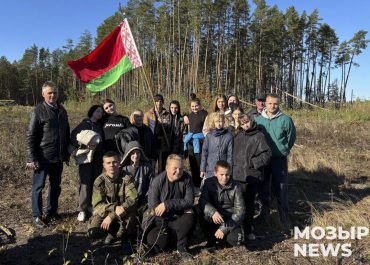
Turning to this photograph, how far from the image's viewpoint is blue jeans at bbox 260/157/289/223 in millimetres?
5039

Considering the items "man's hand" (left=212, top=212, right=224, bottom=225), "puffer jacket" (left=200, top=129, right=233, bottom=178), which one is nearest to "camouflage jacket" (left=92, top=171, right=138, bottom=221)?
"man's hand" (left=212, top=212, right=224, bottom=225)

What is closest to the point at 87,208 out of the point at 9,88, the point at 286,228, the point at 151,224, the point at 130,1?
the point at 151,224

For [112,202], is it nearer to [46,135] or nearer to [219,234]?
[219,234]

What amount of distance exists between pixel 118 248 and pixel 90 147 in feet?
5.06

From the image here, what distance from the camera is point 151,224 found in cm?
413

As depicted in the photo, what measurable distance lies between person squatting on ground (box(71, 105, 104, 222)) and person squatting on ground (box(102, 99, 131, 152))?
0.08 m

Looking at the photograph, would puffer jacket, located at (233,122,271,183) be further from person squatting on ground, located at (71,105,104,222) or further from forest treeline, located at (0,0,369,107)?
forest treeline, located at (0,0,369,107)

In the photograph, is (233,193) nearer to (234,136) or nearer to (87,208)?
(234,136)

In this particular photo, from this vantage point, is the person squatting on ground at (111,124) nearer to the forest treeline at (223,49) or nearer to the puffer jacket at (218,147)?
the puffer jacket at (218,147)

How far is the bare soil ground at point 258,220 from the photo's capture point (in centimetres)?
402

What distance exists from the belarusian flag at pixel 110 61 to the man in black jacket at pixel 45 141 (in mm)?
1420

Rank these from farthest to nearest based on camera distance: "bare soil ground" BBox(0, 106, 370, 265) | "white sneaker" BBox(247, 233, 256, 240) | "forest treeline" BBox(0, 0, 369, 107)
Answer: "forest treeline" BBox(0, 0, 369, 107)
"white sneaker" BBox(247, 233, 256, 240)
"bare soil ground" BBox(0, 106, 370, 265)

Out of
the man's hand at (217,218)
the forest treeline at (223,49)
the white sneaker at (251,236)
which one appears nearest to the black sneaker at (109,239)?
the man's hand at (217,218)

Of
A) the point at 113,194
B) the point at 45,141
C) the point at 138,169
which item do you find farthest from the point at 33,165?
the point at 138,169
